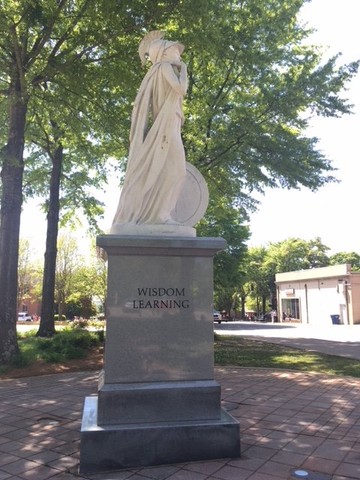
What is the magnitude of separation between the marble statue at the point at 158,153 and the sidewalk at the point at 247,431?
2553 mm

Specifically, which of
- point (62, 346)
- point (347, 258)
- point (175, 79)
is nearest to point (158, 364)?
point (175, 79)

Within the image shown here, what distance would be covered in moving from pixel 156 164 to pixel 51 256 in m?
13.8

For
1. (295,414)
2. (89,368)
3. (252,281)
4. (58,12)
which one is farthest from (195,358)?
(252,281)

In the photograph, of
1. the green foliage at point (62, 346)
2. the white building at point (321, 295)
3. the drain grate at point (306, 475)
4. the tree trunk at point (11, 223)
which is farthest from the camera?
the white building at point (321, 295)

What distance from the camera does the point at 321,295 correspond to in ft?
149

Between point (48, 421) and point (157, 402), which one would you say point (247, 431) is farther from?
point (48, 421)

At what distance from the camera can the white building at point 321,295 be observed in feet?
135

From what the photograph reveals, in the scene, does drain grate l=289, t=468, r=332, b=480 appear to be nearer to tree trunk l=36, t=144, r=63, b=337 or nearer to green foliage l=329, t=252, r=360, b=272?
tree trunk l=36, t=144, r=63, b=337

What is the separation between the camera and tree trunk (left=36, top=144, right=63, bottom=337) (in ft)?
56.1

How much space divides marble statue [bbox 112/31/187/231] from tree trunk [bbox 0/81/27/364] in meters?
6.72

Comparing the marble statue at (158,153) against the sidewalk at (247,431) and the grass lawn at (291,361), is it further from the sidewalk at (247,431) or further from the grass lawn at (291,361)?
the grass lawn at (291,361)

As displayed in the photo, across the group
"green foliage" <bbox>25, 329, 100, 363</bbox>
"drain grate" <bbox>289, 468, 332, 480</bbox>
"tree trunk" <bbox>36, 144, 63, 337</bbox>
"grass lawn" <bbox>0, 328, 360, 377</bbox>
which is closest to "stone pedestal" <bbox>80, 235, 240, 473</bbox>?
"drain grate" <bbox>289, 468, 332, 480</bbox>

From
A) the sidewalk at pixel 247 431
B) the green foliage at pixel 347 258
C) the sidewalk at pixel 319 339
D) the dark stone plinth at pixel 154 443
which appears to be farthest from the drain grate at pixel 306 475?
the green foliage at pixel 347 258

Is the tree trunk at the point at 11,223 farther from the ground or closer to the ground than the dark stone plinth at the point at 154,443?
farther from the ground
